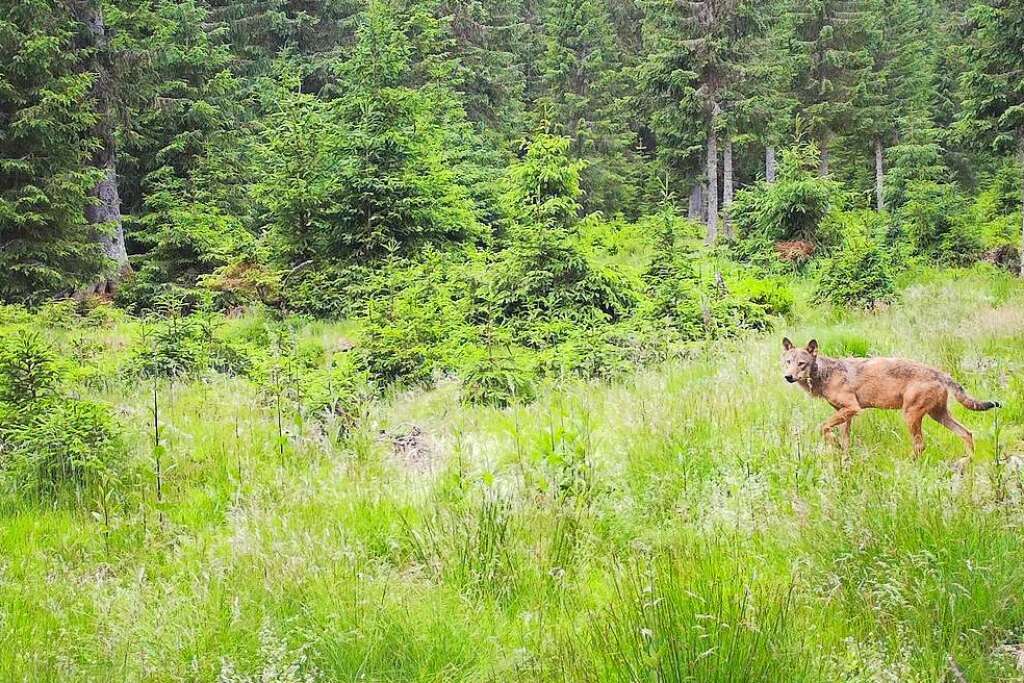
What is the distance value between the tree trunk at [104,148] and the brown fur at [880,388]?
53.6 feet

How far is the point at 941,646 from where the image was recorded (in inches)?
105

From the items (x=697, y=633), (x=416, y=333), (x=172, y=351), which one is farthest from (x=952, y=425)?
(x=172, y=351)

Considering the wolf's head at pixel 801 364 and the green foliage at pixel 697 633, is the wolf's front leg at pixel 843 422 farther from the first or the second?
A: the green foliage at pixel 697 633

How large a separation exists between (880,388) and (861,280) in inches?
378

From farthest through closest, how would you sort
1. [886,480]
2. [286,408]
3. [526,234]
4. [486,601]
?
[526,234] → [286,408] → [886,480] → [486,601]

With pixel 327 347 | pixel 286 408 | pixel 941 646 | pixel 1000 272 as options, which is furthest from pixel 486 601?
pixel 1000 272

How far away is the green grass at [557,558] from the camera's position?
8.98 feet

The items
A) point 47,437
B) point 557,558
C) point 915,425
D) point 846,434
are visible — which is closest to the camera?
point 557,558

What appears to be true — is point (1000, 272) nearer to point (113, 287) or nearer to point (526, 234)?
point (526, 234)

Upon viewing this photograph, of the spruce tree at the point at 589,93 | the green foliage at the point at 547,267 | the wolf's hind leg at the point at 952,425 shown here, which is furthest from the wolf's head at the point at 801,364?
the spruce tree at the point at 589,93

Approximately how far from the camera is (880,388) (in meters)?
4.88

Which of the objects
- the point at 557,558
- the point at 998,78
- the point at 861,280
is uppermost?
the point at 998,78

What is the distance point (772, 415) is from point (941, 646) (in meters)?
3.07

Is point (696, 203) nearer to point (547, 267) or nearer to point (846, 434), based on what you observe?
point (547, 267)
